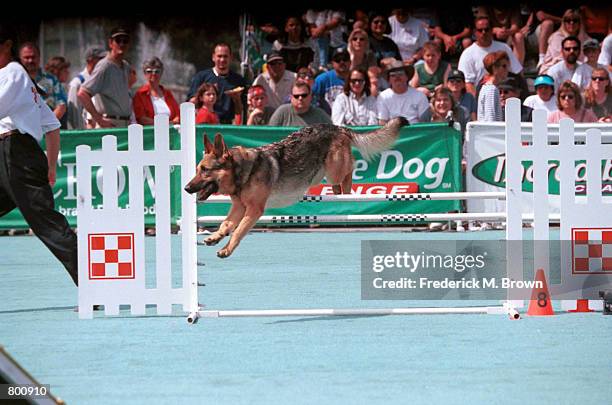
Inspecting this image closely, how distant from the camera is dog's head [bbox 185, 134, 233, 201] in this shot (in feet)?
24.9

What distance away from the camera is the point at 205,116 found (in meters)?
15.0

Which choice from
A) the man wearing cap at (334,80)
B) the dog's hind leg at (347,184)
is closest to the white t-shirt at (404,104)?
the man wearing cap at (334,80)

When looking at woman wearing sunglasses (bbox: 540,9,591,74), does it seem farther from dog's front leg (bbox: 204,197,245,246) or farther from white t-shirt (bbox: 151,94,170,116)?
dog's front leg (bbox: 204,197,245,246)

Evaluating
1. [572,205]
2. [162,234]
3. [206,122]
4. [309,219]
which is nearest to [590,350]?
[572,205]

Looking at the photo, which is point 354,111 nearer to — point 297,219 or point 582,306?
point 297,219

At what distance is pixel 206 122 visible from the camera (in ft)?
49.0

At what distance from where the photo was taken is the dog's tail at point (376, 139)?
28.2 ft

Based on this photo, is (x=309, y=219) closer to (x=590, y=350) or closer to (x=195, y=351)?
(x=195, y=351)

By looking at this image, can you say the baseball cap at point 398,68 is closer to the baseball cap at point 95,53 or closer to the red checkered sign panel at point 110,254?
the baseball cap at point 95,53

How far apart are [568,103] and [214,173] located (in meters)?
8.37

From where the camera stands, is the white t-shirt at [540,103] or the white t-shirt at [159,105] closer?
the white t-shirt at [159,105]

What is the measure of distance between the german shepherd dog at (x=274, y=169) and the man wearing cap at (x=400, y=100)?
6.48 m

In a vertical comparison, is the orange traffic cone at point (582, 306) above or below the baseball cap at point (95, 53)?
below

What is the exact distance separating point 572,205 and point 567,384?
274 cm
